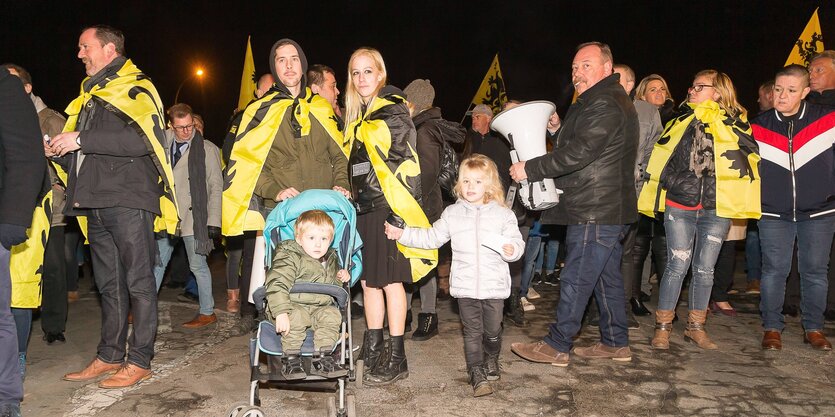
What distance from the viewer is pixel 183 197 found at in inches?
282

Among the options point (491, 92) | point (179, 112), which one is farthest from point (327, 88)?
point (491, 92)

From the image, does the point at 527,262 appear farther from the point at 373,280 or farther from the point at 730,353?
the point at 373,280

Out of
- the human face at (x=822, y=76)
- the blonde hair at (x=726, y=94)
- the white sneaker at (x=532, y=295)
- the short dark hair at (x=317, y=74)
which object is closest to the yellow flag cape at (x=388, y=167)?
the short dark hair at (x=317, y=74)

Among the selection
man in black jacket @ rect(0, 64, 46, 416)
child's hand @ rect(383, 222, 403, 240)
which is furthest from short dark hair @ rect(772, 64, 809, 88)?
→ man in black jacket @ rect(0, 64, 46, 416)

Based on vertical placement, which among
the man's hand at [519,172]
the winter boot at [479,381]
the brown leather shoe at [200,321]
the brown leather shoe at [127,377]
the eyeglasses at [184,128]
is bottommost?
the brown leather shoe at [200,321]

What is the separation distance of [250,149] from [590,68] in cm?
265

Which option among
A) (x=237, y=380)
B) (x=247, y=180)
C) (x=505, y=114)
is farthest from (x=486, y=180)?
(x=237, y=380)

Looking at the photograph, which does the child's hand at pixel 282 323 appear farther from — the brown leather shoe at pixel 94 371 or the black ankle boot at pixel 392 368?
the brown leather shoe at pixel 94 371

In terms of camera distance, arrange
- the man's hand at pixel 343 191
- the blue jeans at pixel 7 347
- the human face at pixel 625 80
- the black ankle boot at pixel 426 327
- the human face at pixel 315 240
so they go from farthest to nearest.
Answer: the human face at pixel 625 80 → the black ankle boot at pixel 426 327 → the man's hand at pixel 343 191 → the human face at pixel 315 240 → the blue jeans at pixel 7 347

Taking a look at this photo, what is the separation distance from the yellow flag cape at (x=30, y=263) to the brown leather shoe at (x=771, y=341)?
5.99m

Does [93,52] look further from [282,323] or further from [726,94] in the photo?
[726,94]

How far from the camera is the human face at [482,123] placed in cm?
803

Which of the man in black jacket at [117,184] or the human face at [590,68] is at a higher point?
the human face at [590,68]

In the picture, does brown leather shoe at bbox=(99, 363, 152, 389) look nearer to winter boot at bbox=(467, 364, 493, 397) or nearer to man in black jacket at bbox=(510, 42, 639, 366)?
winter boot at bbox=(467, 364, 493, 397)
